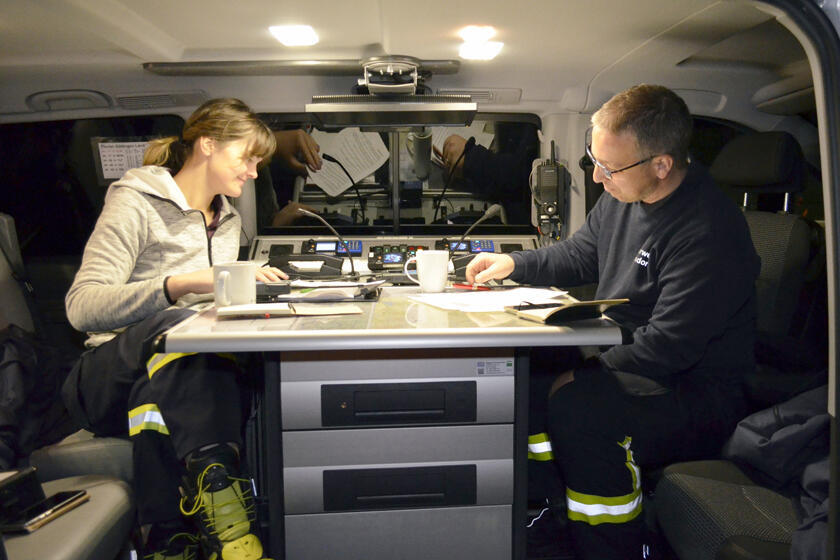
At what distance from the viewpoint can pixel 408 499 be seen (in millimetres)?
1412

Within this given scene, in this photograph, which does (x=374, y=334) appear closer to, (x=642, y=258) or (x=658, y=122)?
(x=642, y=258)

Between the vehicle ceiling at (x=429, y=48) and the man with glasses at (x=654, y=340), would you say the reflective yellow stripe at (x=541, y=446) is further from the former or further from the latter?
the vehicle ceiling at (x=429, y=48)

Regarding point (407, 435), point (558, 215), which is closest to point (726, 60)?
point (558, 215)

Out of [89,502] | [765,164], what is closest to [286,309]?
[89,502]

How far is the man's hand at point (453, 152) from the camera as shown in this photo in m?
2.79

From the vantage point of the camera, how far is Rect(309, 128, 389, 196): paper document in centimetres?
275

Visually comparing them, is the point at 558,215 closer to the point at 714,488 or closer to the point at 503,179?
the point at 503,179

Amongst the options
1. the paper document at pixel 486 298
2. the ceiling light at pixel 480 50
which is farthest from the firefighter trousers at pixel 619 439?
the ceiling light at pixel 480 50

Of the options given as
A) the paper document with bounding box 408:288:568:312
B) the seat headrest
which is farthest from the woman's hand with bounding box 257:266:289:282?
the seat headrest

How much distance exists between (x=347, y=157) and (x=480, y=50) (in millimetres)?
859

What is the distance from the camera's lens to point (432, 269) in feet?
5.35

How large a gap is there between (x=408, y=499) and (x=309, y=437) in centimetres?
26

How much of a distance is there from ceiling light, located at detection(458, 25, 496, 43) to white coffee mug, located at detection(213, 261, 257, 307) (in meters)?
1.00

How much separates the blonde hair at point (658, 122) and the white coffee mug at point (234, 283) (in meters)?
1.04
